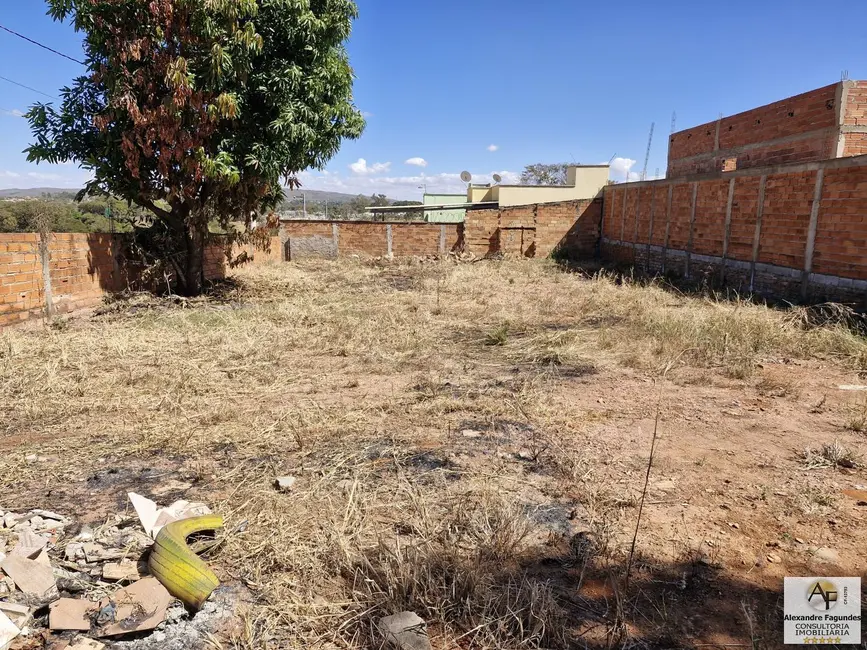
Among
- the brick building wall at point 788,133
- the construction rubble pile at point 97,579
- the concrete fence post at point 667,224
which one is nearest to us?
the construction rubble pile at point 97,579

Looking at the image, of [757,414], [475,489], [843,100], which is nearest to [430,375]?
[475,489]

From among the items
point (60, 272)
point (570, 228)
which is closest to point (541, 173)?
point (570, 228)

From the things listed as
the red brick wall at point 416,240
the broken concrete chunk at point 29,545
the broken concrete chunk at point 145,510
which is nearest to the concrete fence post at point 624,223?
the red brick wall at point 416,240

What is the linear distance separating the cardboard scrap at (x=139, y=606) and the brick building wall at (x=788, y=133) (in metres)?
11.0

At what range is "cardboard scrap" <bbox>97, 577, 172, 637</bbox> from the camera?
82.2 inches

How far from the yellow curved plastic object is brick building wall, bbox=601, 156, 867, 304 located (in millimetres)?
9220

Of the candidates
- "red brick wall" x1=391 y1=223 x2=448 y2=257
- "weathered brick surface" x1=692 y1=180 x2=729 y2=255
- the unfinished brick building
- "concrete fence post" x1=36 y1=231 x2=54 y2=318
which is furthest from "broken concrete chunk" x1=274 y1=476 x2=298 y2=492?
"red brick wall" x1=391 y1=223 x2=448 y2=257

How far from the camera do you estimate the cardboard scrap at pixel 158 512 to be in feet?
8.97

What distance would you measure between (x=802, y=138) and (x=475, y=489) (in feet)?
44.3

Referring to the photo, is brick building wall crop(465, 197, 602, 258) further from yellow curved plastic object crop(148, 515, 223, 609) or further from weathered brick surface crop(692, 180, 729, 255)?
yellow curved plastic object crop(148, 515, 223, 609)

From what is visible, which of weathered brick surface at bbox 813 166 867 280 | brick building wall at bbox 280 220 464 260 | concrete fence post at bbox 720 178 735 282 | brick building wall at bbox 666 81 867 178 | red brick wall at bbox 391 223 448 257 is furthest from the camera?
red brick wall at bbox 391 223 448 257

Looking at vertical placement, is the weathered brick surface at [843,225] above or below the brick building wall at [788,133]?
below

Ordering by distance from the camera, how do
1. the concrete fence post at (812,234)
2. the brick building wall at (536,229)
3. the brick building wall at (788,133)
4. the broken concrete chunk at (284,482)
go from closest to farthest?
the broken concrete chunk at (284,482) < the concrete fence post at (812,234) < the brick building wall at (788,133) < the brick building wall at (536,229)

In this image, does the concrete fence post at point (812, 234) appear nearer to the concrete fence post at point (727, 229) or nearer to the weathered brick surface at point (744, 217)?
the weathered brick surface at point (744, 217)
